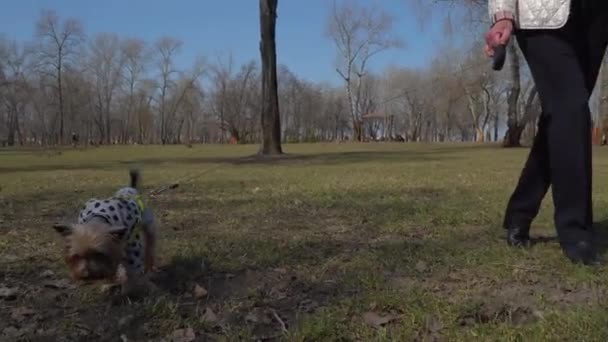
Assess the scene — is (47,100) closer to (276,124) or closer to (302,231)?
(276,124)

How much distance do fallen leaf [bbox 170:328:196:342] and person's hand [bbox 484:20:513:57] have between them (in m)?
1.96

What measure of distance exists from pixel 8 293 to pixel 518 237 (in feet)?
8.88

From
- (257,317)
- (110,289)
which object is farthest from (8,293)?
(257,317)

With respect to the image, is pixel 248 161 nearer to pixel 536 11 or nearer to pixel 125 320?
pixel 536 11

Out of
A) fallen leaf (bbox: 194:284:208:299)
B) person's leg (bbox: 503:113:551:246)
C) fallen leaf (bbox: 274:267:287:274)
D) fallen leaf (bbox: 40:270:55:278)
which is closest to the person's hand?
person's leg (bbox: 503:113:551:246)

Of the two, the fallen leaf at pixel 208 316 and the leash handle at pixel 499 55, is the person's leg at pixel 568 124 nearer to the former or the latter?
the leash handle at pixel 499 55

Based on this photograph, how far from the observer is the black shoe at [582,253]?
2.91 m

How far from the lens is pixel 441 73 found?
5066cm

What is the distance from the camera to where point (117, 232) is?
2.71 m

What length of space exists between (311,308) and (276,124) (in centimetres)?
1655

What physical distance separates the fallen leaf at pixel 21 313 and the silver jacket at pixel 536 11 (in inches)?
103

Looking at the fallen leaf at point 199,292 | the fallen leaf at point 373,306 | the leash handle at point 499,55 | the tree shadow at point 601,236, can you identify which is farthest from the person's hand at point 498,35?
the fallen leaf at point 199,292

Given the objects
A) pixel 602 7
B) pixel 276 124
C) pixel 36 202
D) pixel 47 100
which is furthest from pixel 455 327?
pixel 47 100

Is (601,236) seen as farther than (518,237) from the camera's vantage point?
Yes
